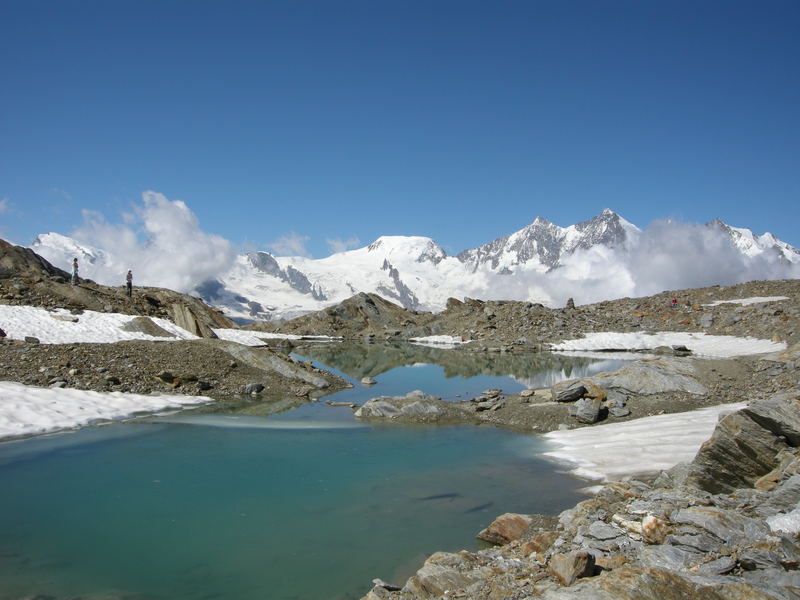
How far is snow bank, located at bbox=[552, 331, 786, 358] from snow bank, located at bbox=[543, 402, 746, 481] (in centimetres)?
3545

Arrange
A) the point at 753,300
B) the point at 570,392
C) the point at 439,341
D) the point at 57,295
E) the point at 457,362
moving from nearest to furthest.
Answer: the point at 570,392
the point at 57,295
the point at 457,362
the point at 753,300
the point at 439,341

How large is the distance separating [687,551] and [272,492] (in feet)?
30.6

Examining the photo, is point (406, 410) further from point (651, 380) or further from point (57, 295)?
point (57, 295)

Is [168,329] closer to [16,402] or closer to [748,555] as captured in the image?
[16,402]

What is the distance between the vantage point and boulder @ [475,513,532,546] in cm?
1030

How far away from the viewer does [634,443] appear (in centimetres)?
1698

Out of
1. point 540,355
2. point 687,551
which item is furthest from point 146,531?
point 540,355

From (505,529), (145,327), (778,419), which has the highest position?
(145,327)

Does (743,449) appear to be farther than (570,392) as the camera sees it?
No

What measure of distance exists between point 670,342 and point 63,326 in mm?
60006

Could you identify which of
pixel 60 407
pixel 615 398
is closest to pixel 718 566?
pixel 615 398

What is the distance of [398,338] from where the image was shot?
8588 cm

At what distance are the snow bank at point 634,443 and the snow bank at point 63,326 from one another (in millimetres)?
26722

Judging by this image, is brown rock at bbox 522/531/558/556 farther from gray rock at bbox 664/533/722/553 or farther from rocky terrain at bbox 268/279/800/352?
rocky terrain at bbox 268/279/800/352
